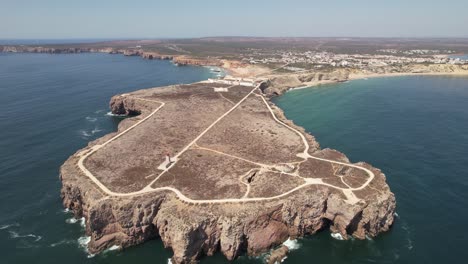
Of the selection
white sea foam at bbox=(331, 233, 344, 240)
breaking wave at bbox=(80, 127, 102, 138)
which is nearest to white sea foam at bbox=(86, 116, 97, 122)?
breaking wave at bbox=(80, 127, 102, 138)

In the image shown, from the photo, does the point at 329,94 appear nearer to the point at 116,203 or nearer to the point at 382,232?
the point at 382,232

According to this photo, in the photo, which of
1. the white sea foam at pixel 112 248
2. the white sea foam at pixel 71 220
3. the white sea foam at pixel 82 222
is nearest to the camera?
the white sea foam at pixel 112 248

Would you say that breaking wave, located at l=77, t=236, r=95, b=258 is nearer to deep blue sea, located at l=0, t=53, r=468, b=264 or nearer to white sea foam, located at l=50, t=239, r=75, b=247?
deep blue sea, located at l=0, t=53, r=468, b=264

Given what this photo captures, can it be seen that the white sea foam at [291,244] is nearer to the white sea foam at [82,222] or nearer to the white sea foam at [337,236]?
the white sea foam at [337,236]

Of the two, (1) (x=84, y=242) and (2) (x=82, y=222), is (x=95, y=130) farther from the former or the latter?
(1) (x=84, y=242)

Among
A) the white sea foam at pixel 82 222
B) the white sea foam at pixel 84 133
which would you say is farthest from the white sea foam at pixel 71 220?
the white sea foam at pixel 84 133
